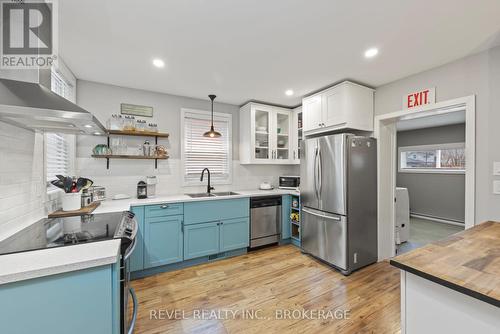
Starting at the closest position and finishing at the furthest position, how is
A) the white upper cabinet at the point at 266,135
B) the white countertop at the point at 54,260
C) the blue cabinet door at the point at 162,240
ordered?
the white countertop at the point at 54,260, the blue cabinet door at the point at 162,240, the white upper cabinet at the point at 266,135

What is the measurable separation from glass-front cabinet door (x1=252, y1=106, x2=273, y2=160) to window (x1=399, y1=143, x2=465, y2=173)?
4468 mm

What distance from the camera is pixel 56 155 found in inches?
88.4

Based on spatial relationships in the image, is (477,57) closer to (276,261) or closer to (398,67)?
(398,67)

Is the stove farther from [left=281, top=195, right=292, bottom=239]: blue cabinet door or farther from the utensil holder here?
[left=281, top=195, right=292, bottom=239]: blue cabinet door

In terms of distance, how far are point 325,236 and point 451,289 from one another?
6.30 feet

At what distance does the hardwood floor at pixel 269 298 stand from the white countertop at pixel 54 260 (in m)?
1.04

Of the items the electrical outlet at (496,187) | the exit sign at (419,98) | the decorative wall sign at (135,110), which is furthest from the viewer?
the decorative wall sign at (135,110)

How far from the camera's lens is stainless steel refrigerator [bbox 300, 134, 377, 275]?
8.25ft

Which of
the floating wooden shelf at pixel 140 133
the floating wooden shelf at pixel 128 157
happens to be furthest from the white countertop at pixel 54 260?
the floating wooden shelf at pixel 140 133

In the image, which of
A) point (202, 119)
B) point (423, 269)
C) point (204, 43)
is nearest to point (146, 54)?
point (204, 43)

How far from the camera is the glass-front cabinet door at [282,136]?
3768 mm

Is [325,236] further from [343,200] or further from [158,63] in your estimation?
[158,63]

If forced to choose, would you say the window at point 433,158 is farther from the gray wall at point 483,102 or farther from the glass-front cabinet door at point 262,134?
the glass-front cabinet door at point 262,134

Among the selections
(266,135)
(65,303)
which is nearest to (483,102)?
(266,135)
